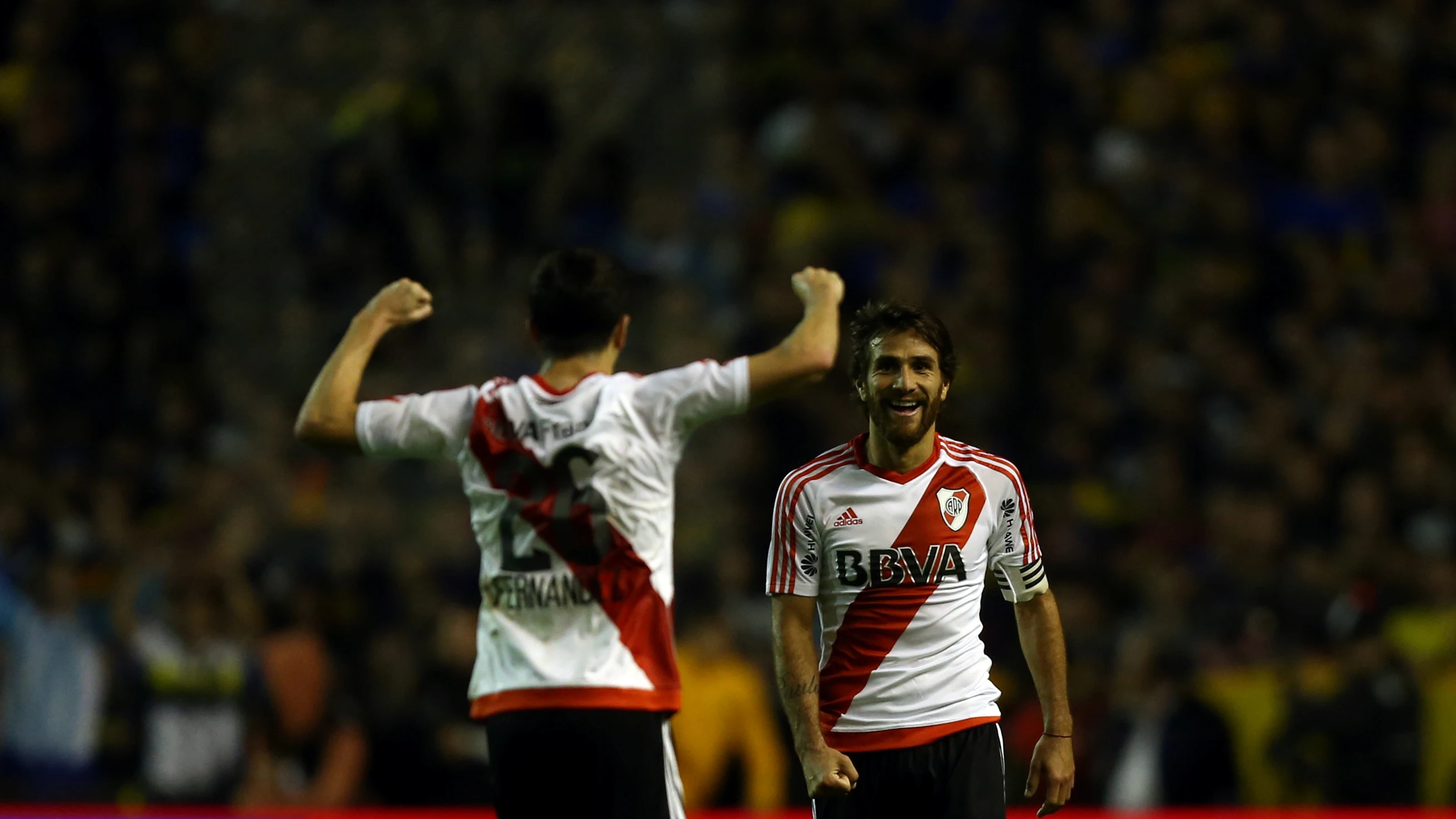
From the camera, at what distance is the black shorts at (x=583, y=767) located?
13.9 feet

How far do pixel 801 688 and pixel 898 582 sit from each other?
331 mm

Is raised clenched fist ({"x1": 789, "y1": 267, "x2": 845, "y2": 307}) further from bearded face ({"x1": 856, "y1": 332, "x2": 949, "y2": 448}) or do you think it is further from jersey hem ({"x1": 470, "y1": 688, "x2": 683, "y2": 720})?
jersey hem ({"x1": 470, "y1": 688, "x2": 683, "y2": 720})

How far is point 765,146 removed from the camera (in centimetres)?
1255

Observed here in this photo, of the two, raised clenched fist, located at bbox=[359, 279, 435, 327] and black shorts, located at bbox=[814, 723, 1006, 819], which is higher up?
raised clenched fist, located at bbox=[359, 279, 435, 327]

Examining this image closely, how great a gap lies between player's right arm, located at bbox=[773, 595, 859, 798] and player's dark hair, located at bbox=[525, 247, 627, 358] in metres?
0.77

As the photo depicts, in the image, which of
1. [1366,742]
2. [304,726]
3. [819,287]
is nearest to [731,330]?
[304,726]

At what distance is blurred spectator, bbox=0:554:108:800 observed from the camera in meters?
10.1

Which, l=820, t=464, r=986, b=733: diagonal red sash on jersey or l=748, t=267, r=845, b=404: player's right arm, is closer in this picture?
l=820, t=464, r=986, b=733: diagonal red sash on jersey

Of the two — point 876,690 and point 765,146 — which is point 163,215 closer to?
point 765,146

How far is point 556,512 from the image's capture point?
14.4 feet

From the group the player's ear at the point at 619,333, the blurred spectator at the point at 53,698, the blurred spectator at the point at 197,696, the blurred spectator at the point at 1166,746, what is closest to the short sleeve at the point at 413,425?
the player's ear at the point at 619,333

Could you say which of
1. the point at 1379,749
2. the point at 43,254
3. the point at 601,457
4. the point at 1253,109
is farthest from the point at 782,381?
the point at 43,254

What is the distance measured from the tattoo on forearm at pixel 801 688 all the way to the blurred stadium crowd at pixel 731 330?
4573mm

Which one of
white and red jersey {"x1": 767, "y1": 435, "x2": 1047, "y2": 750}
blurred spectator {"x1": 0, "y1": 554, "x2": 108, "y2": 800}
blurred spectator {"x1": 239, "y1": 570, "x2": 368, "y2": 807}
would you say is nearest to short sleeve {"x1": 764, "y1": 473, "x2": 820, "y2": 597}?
white and red jersey {"x1": 767, "y1": 435, "x2": 1047, "y2": 750}
